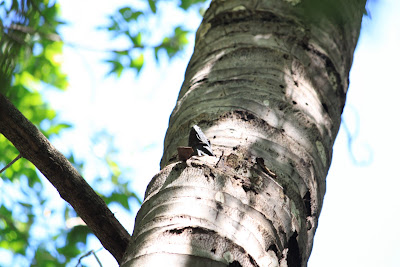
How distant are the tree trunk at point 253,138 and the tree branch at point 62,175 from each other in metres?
0.28

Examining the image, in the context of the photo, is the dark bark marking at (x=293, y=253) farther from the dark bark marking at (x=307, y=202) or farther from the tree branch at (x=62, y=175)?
the tree branch at (x=62, y=175)

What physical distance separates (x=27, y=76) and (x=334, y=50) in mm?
4041

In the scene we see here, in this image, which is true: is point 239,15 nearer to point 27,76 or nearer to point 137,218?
point 137,218

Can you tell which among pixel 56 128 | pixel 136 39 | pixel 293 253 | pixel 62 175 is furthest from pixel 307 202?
pixel 136 39

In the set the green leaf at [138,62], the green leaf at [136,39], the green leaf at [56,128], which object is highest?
the green leaf at [136,39]

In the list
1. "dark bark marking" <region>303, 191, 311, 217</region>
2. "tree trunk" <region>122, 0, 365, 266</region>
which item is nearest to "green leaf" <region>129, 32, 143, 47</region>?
"tree trunk" <region>122, 0, 365, 266</region>

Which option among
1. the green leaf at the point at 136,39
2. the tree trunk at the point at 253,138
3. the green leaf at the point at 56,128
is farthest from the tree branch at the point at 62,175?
the green leaf at the point at 136,39

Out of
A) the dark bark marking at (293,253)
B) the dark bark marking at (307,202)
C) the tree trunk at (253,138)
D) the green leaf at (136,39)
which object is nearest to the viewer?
the tree trunk at (253,138)

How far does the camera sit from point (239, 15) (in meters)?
2.16

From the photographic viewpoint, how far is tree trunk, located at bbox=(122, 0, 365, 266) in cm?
117

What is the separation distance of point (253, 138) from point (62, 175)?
703 millimetres

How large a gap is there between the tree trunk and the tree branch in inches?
11.1

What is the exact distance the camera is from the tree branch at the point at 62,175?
1580 millimetres

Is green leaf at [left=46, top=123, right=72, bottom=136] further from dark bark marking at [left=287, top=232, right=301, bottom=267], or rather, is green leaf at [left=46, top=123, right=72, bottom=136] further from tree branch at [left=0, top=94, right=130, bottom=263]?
dark bark marking at [left=287, top=232, right=301, bottom=267]
